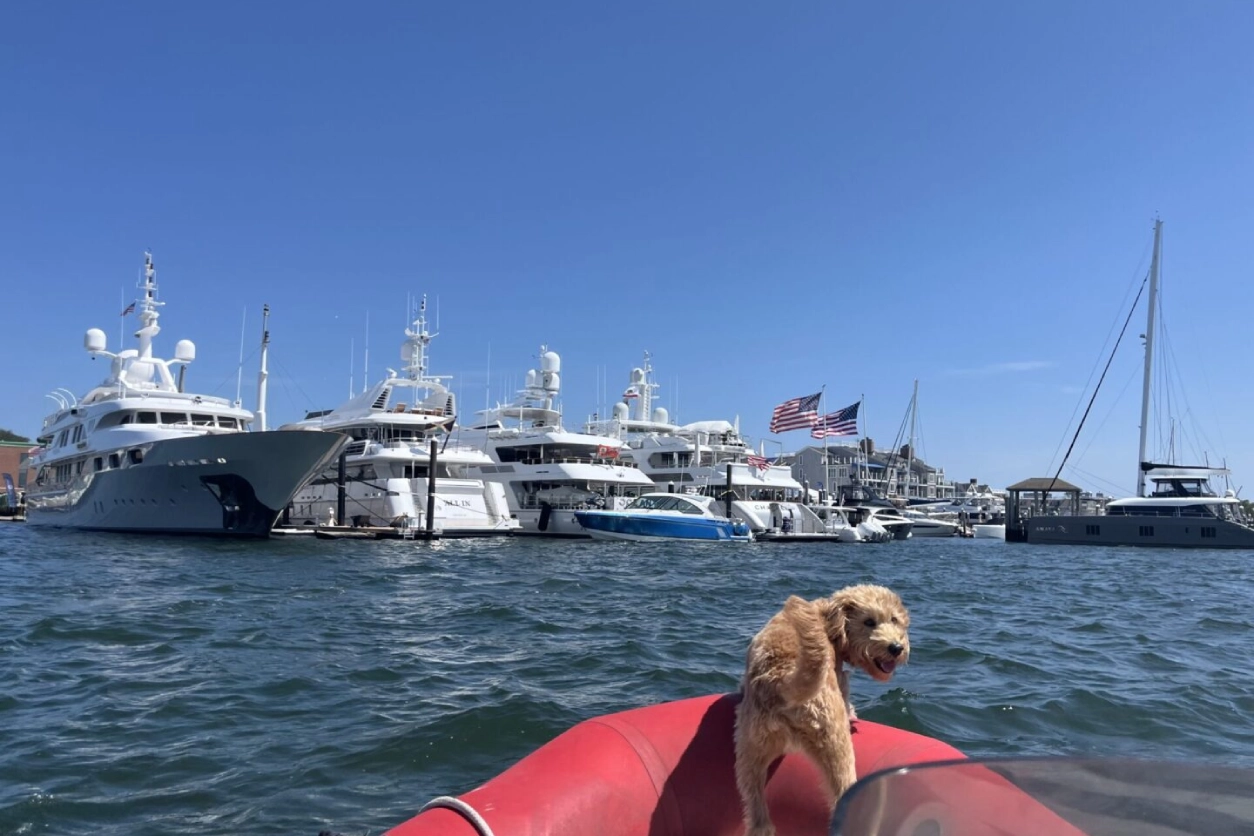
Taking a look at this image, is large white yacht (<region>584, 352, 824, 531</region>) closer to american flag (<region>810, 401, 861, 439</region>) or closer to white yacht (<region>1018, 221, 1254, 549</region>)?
american flag (<region>810, 401, 861, 439</region>)

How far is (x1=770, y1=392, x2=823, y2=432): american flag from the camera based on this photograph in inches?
1670

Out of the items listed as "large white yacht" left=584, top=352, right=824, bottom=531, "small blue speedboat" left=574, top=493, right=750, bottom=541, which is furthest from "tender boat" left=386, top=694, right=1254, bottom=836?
"large white yacht" left=584, top=352, right=824, bottom=531

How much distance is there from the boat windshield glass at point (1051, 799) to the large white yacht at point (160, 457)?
28291 mm

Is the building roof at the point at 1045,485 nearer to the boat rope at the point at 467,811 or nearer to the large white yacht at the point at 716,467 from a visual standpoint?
the large white yacht at the point at 716,467

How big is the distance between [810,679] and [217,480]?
29228 millimetres

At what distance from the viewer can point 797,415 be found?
4288 cm

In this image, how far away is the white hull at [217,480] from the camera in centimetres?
2752

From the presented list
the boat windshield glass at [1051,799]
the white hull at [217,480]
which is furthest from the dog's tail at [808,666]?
the white hull at [217,480]

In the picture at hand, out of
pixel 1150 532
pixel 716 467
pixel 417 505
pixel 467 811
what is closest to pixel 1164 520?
pixel 1150 532

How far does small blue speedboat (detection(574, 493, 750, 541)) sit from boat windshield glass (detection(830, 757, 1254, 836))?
3328 centimetres

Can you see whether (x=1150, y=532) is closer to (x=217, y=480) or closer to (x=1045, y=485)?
(x=1045, y=485)

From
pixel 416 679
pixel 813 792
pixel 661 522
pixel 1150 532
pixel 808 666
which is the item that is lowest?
pixel 416 679

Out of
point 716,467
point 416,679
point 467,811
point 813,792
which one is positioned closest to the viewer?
point 467,811

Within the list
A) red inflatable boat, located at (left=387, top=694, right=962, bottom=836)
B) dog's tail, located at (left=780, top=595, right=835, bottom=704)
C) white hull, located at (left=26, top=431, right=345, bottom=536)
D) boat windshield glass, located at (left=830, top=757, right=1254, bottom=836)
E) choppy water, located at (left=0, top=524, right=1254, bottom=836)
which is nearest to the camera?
boat windshield glass, located at (left=830, top=757, right=1254, bottom=836)
